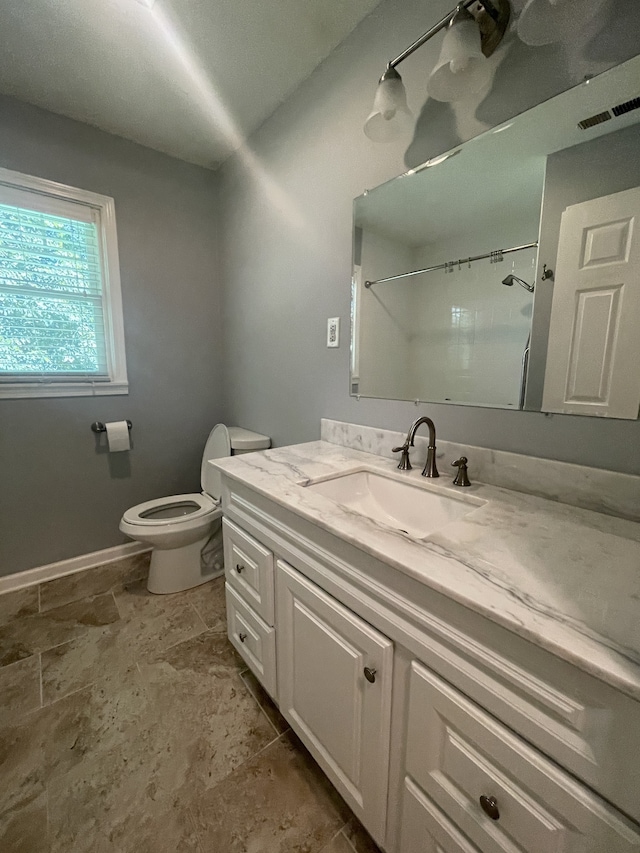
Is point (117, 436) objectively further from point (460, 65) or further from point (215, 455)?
point (460, 65)

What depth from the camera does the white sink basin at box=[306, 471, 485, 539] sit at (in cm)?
95

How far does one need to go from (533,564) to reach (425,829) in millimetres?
554

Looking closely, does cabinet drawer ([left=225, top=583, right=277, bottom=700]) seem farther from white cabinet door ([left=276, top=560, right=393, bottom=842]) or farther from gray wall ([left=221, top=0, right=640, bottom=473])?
gray wall ([left=221, top=0, right=640, bottom=473])

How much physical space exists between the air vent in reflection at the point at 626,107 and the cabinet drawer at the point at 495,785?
49.3 inches

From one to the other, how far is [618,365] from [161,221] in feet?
7.65

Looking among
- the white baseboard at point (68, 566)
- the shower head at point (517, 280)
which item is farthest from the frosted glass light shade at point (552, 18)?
the white baseboard at point (68, 566)

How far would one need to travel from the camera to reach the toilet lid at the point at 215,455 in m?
1.90

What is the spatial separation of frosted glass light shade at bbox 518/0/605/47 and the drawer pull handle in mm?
1492

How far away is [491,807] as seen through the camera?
1.69ft

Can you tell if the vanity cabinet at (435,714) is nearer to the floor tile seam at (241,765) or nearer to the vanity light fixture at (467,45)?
the floor tile seam at (241,765)

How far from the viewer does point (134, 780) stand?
37.9 inches

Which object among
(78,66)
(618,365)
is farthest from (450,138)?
(78,66)

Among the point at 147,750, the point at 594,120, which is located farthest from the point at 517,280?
the point at 147,750

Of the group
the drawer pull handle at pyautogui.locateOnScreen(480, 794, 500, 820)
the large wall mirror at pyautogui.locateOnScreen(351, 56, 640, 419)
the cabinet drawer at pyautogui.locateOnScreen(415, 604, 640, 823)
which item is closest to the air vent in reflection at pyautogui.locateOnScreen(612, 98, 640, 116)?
the large wall mirror at pyautogui.locateOnScreen(351, 56, 640, 419)
